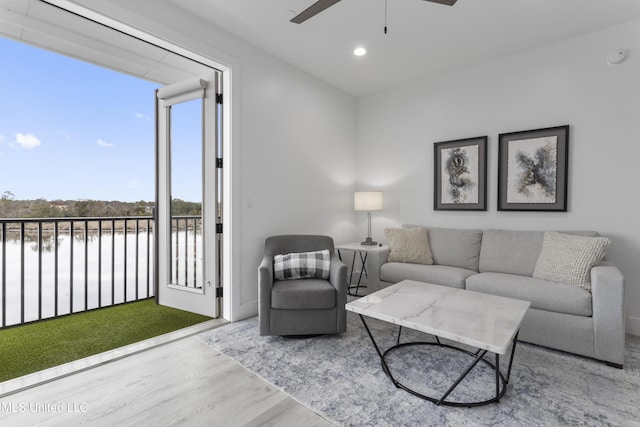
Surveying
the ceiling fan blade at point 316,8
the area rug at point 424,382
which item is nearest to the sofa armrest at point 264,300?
the area rug at point 424,382

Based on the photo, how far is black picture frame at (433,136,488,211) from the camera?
11.6 feet

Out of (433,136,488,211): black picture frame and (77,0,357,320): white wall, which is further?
(433,136,488,211): black picture frame

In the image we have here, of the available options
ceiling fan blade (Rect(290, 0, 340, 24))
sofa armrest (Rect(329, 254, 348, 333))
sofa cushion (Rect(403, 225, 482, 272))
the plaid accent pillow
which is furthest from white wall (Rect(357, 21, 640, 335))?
ceiling fan blade (Rect(290, 0, 340, 24))

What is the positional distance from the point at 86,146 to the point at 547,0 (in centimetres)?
520

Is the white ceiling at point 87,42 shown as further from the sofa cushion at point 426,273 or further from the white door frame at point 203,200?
the sofa cushion at point 426,273

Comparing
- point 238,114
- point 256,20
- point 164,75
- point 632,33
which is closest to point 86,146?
point 164,75

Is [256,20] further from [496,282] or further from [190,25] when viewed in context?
[496,282]

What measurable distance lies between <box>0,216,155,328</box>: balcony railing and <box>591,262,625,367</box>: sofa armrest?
15.0 feet

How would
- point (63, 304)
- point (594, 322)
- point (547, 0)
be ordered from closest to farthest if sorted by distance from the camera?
1. point (594, 322)
2. point (547, 0)
3. point (63, 304)

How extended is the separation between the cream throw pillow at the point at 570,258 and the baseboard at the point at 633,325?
822 mm

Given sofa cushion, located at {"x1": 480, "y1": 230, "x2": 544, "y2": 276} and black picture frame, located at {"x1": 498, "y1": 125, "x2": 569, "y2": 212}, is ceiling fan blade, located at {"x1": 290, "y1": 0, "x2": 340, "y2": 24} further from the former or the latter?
sofa cushion, located at {"x1": 480, "y1": 230, "x2": 544, "y2": 276}

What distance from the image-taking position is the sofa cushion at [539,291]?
2303 mm

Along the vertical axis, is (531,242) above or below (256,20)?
below

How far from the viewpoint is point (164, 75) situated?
350 centimetres
